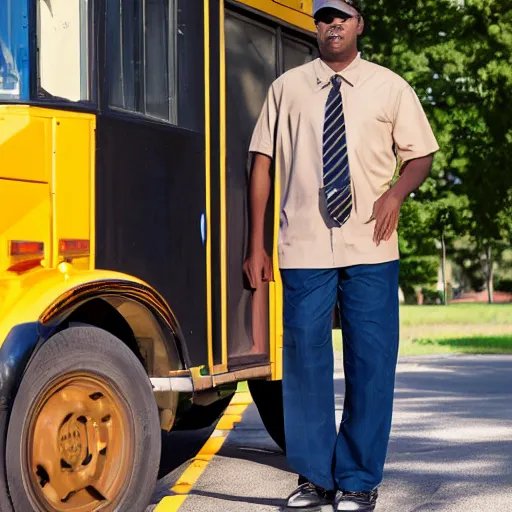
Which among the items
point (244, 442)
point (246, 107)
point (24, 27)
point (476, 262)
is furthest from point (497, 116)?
point (476, 262)

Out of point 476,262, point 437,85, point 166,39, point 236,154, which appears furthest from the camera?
point 476,262

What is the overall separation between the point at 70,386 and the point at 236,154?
6.33 feet

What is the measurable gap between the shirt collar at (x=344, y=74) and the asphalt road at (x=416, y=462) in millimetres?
1818

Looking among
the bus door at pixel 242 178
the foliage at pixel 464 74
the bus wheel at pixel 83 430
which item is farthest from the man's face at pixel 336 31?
the foliage at pixel 464 74

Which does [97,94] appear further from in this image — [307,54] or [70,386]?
[307,54]

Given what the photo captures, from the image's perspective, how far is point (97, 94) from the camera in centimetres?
573

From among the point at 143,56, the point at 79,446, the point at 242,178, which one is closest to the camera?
the point at 79,446

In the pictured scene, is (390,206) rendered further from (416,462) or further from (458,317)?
(458,317)

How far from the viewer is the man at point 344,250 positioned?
19.4 feet

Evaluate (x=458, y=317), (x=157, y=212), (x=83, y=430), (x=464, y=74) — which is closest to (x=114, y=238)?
(x=157, y=212)

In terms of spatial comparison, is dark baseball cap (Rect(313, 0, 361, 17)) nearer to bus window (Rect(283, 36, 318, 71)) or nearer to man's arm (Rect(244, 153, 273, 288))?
man's arm (Rect(244, 153, 273, 288))

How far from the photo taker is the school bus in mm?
5176

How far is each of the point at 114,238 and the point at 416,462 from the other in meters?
2.90

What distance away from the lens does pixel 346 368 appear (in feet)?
19.8
